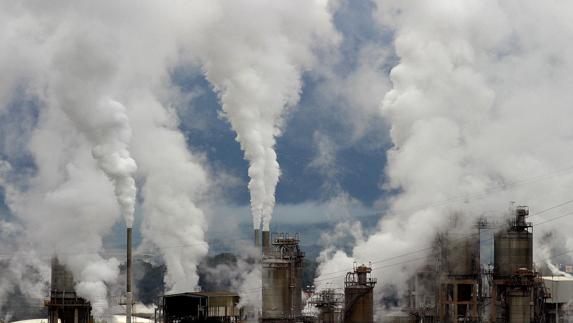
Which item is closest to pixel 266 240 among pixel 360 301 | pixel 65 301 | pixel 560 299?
pixel 360 301

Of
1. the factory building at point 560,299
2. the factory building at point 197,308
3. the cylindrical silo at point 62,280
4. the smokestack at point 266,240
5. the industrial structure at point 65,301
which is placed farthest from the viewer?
the factory building at point 560,299

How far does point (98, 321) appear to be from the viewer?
80188 mm

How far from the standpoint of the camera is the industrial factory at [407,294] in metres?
69.2

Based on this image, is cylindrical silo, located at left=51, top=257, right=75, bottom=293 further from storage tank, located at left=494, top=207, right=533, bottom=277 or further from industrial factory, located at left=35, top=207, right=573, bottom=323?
storage tank, located at left=494, top=207, right=533, bottom=277

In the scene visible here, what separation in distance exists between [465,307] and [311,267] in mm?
65772

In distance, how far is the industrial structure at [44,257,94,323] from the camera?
75.1 metres

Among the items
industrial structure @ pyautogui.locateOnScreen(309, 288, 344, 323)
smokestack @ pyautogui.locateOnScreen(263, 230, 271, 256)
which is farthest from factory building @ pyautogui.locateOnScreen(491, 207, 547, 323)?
smokestack @ pyautogui.locateOnScreen(263, 230, 271, 256)

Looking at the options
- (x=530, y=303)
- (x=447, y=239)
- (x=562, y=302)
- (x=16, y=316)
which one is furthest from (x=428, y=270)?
(x=16, y=316)

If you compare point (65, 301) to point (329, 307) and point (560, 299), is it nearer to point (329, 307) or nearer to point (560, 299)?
point (329, 307)

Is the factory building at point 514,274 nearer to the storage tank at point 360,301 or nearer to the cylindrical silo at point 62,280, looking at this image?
the storage tank at point 360,301

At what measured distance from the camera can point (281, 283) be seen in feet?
234

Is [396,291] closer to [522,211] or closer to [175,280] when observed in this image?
[522,211]

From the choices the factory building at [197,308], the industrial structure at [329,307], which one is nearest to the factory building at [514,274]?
the industrial structure at [329,307]

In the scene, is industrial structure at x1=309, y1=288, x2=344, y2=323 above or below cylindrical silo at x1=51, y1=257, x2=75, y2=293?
below
